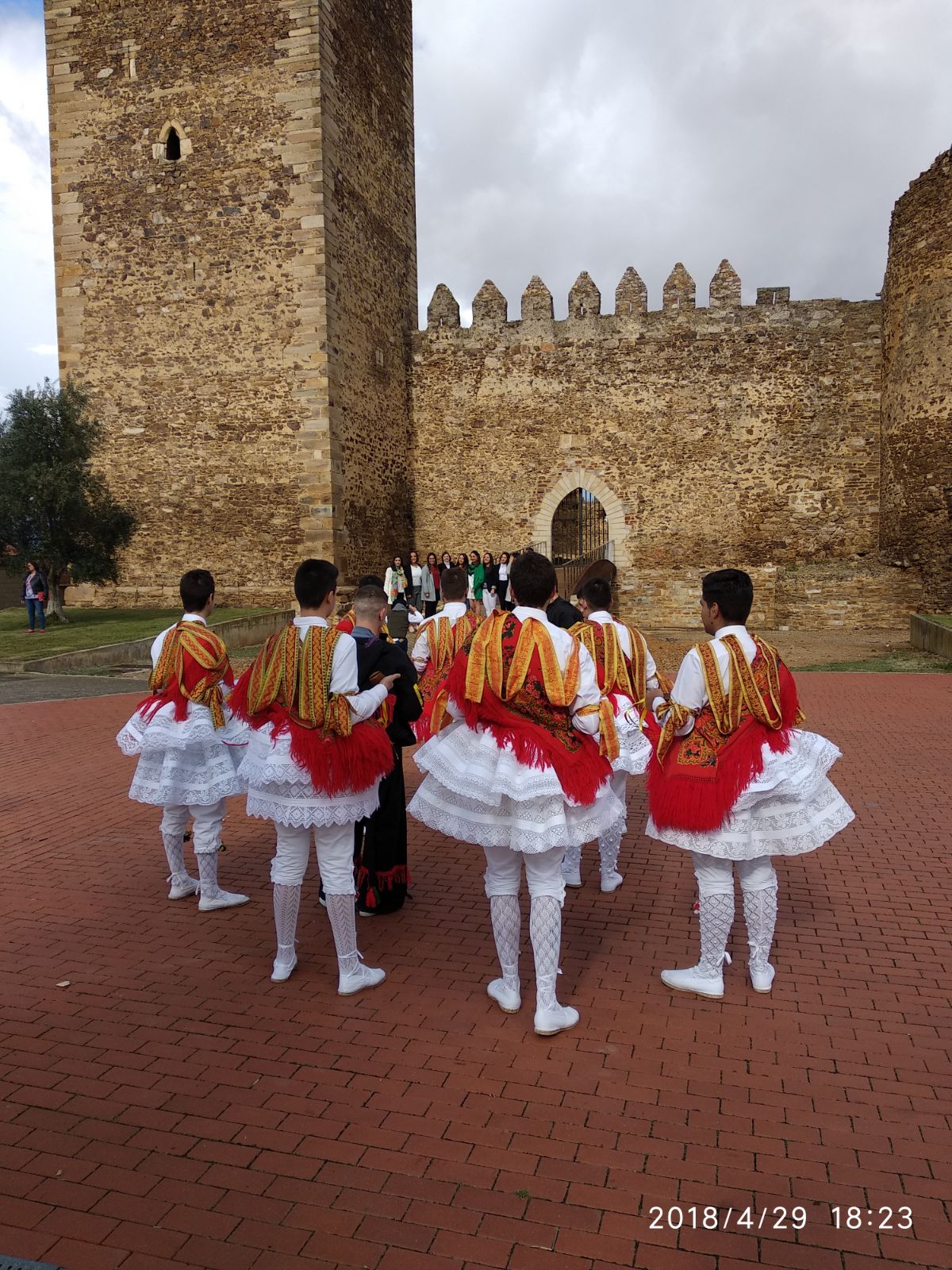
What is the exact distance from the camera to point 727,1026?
140 inches

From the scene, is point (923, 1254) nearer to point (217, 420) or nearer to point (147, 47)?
point (217, 420)

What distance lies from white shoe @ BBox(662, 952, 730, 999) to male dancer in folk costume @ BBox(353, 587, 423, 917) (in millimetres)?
1567

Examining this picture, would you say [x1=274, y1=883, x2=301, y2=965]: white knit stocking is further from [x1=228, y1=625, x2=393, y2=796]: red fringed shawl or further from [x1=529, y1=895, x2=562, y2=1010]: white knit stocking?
[x1=529, y1=895, x2=562, y2=1010]: white knit stocking

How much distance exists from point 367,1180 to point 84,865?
3565 mm

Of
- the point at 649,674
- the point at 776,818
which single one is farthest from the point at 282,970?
the point at 649,674

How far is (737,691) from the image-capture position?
3.59 metres

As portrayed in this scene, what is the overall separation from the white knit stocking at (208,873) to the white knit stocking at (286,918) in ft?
3.17

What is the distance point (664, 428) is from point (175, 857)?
1903 cm

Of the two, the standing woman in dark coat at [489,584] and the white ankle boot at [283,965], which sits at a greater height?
the standing woman in dark coat at [489,584]

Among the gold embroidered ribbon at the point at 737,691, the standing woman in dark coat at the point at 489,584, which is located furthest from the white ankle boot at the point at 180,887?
the standing woman in dark coat at the point at 489,584

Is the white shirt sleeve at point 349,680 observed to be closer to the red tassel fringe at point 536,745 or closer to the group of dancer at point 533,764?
the group of dancer at point 533,764

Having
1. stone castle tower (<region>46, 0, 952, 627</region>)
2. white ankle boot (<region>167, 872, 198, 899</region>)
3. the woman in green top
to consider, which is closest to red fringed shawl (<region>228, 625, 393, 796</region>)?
white ankle boot (<region>167, 872, 198, 899</region>)

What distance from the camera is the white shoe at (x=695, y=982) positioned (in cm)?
381

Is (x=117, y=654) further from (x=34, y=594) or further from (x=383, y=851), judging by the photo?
(x=383, y=851)
